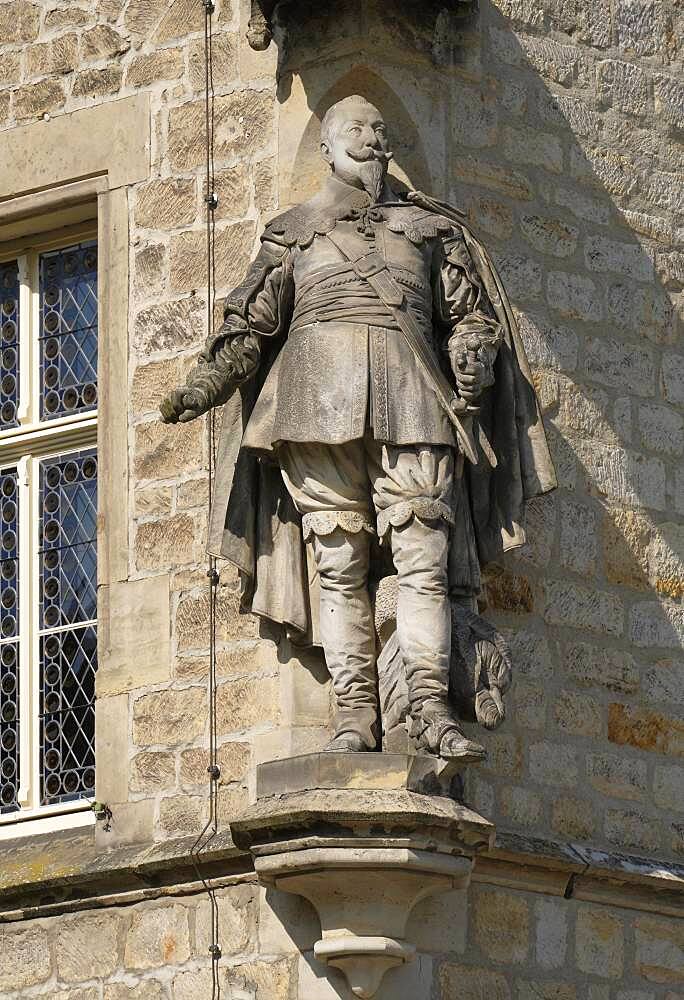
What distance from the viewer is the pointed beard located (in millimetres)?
12156

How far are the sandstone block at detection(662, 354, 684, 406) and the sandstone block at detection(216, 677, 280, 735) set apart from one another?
7.11ft

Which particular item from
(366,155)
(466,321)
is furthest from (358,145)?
(466,321)

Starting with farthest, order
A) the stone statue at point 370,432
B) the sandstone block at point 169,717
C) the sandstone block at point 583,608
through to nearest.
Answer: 1. the sandstone block at point 583,608
2. the sandstone block at point 169,717
3. the stone statue at point 370,432

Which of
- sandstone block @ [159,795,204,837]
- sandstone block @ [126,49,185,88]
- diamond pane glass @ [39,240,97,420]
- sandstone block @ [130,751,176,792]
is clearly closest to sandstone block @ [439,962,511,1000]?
sandstone block @ [159,795,204,837]

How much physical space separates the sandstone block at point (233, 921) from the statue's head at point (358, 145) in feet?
8.17

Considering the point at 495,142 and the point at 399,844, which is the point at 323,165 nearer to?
the point at 495,142

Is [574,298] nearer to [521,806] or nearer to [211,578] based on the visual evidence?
[211,578]

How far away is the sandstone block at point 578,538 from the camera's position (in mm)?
12953

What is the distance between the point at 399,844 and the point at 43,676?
2.35 meters

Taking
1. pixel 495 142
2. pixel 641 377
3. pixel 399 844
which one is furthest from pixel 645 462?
pixel 399 844

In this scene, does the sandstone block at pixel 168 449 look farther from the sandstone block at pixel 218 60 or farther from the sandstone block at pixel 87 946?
the sandstone block at pixel 87 946

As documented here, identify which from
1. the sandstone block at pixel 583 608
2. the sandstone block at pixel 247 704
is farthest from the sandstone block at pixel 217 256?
the sandstone block at pixel 583 608

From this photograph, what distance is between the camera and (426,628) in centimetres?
1170

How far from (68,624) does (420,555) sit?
81.4 inches
